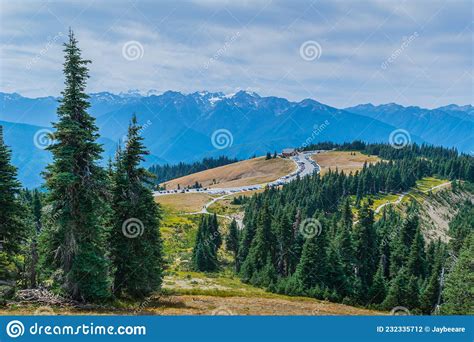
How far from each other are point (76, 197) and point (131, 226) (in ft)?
16.7

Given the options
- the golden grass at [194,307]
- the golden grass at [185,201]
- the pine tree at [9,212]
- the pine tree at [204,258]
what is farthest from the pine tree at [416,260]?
the golden grass at [185,201]

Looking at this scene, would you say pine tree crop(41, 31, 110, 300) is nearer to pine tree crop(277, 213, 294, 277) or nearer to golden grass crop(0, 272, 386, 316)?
golden grass crop(0, 272, 386, 316)

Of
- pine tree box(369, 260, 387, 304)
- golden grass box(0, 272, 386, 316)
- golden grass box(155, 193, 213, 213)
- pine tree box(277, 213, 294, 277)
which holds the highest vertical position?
golden grass box(155, 193, 213, 213)

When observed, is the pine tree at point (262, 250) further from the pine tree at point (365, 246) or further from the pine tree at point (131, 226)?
the pine tree at point (131, 226)

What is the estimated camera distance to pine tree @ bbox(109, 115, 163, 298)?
2708cm

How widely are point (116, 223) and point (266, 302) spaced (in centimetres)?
1304

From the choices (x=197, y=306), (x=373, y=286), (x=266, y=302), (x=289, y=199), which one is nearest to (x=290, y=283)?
(x=373, y=286)

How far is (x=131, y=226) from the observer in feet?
89.1

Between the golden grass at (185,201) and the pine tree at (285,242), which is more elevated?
the golden grass at (185,201)

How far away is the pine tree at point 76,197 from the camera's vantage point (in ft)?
74.3

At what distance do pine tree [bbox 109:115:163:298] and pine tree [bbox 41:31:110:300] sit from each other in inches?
136

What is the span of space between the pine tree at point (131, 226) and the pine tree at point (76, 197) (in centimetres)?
346

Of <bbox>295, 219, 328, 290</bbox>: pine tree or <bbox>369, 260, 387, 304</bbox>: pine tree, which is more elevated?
<bbox>295, 219, 328, 290</bbox>: pine tree

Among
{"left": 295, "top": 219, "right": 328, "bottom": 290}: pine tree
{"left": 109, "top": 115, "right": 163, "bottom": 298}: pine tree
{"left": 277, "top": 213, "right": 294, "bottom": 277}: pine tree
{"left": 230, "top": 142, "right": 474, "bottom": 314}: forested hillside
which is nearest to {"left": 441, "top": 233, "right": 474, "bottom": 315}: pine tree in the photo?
{"left": 230, "top": 142, "right": 474, "bottom": 314}: forested hillside
